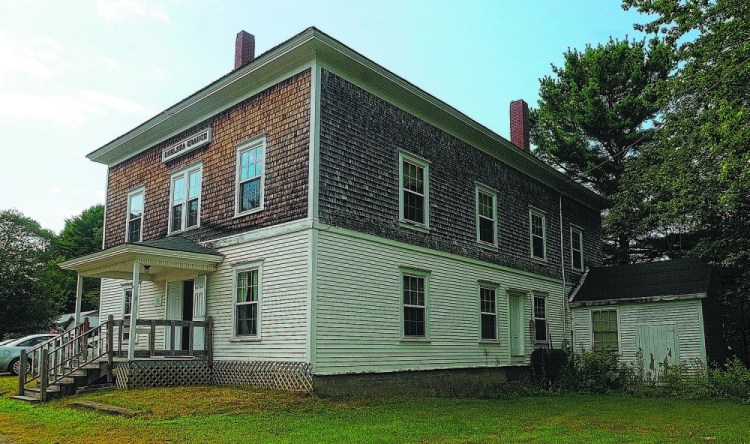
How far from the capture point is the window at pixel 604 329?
22.0 metres

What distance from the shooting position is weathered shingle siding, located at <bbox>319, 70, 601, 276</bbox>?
14.4m

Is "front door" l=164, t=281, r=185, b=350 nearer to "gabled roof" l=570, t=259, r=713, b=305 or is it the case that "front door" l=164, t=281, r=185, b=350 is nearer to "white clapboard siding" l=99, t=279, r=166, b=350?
"white clapboard siding" l=99, t=279, r=166, b=350

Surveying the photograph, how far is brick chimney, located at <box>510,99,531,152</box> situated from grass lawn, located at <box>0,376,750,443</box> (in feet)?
39.6

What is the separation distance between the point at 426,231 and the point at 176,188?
23.8 feet

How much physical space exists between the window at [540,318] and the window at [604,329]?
1.93m

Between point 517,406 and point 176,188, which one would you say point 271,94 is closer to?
point 176,188

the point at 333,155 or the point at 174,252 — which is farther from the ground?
the point at 333,155

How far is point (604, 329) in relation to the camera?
22.4 metres

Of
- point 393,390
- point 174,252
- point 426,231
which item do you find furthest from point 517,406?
point 174,252

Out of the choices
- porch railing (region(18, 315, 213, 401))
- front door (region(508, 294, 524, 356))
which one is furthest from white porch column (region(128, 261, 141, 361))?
front door (region(508, 294, 524, 356))

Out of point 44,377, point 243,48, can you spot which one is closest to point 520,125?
point 243,48

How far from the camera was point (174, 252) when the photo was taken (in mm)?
14578

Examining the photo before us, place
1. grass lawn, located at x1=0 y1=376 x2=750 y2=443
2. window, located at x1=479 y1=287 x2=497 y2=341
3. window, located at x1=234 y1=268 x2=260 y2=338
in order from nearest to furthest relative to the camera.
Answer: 1. grass lawn, located at x1=0 y1=376 x2=750 y2=443
2. window, located at x1=234 y1=268 x2=260 y2=338
3. window, located at x1=479 y1=287 x2=497 y2=341

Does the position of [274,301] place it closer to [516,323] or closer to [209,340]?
[209,340]
